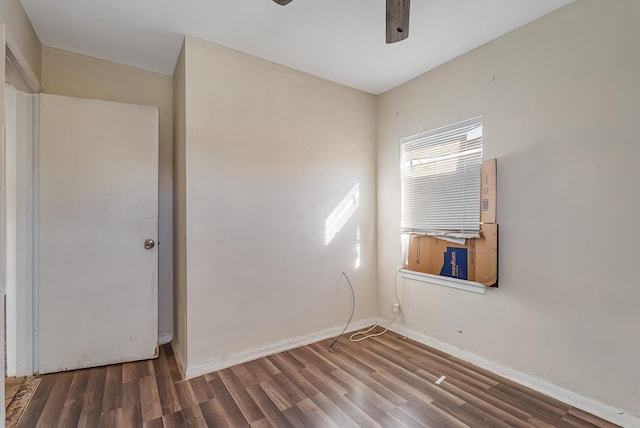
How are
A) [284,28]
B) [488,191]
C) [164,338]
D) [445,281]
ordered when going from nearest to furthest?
[284,28] → [488,191] → [445,281] → [164,338]

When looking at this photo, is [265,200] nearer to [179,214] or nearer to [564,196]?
[179,214]

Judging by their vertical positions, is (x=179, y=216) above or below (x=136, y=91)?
below

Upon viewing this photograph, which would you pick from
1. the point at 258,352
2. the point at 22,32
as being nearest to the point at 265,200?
the point at 258,352

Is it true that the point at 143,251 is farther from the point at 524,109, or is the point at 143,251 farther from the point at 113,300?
the point at 524,109

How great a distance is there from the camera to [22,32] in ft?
6.26

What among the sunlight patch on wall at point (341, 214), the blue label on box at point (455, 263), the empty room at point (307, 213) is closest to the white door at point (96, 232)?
the empty room at point (307, 213)

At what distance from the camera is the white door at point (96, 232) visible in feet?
7.33

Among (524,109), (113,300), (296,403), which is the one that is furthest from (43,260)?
(524,109)

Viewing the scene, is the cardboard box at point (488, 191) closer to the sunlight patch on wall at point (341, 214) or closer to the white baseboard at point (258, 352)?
the sunlight patch on wall at point (341, 214)

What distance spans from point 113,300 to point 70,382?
584 mm

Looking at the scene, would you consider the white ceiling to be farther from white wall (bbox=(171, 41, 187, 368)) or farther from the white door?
the white door

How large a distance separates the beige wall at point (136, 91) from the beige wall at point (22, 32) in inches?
5.1

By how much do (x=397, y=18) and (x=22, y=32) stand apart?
2.31m

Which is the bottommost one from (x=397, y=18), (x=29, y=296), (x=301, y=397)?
(x=301, y=397)
